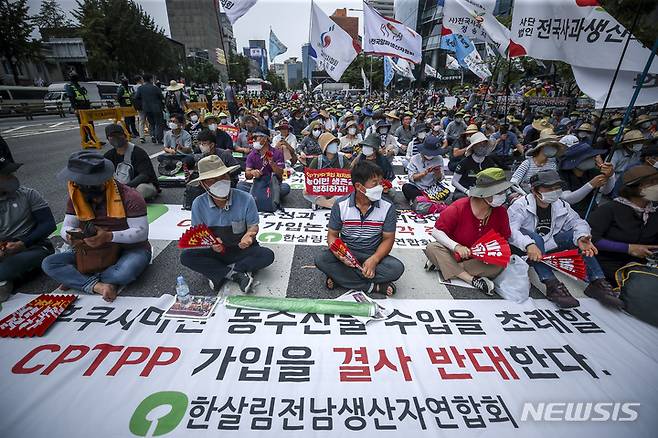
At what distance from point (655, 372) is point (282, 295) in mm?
3109

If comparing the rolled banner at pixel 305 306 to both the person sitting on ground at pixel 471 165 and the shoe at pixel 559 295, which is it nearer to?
the shoe at pixel 559 295

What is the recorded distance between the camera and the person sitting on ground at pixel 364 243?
304cm

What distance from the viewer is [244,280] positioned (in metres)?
3.16

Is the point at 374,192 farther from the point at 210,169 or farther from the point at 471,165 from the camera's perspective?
the point at 471,165

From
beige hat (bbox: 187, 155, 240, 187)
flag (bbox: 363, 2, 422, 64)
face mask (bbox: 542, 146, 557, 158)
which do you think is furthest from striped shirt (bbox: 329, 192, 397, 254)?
flag (bbox: 363, 2, 422, 64)

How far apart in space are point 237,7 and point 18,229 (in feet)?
23.8

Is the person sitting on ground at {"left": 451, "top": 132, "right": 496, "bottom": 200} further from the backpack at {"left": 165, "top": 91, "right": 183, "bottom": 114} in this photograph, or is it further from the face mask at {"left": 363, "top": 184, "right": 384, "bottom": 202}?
the backpack at {"left": 165, "top": 91, "right": 183, "bottom": 114}

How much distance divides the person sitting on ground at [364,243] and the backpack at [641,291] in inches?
82.6

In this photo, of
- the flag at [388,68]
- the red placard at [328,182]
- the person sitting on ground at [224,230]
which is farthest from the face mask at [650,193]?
the flag at [388,68]

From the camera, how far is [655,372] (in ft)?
7.53

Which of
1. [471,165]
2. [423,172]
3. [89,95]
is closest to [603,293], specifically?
[471,165]

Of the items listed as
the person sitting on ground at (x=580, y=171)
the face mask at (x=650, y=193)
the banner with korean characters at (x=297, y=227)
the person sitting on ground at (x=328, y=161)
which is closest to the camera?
the face mask at (x=650, y=193)

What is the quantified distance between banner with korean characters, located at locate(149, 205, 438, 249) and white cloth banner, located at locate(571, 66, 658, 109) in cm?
268

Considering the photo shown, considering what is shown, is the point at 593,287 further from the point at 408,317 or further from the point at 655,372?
the point at 408,317
